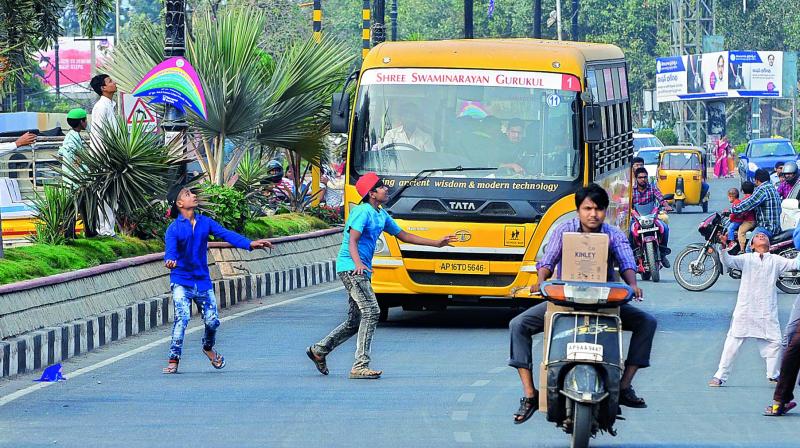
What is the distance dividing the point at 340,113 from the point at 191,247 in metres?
4.71

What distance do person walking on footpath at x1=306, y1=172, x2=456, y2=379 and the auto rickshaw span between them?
3256 cm

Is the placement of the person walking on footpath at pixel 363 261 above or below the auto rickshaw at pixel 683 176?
above

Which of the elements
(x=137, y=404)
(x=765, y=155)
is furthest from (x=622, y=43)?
(x=137, y=404)

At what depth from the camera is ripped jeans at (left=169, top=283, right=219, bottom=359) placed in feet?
45.2

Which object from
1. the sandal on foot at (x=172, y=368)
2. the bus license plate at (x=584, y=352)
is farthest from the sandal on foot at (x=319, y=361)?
the bus license plate at (x=584, y=352)

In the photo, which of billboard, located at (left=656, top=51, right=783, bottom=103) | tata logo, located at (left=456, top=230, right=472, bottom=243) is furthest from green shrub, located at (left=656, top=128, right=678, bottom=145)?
tata logo, located at (left=456, top=230, right=472, bottom=243)

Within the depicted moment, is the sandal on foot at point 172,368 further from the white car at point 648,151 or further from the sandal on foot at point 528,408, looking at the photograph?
the white car at point 648,151

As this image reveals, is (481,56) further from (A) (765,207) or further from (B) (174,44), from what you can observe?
(A) (765,207)

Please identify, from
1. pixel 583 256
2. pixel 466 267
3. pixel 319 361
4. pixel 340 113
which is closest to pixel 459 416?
pixel 583 256

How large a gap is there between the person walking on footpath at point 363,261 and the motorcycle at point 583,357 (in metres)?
3.91

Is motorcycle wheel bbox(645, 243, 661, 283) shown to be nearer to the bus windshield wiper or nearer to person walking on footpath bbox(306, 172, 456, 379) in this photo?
the bus windshield wiper

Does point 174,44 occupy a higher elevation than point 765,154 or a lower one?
higher

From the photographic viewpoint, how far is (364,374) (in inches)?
521

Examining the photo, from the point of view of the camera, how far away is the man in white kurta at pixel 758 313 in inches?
508
